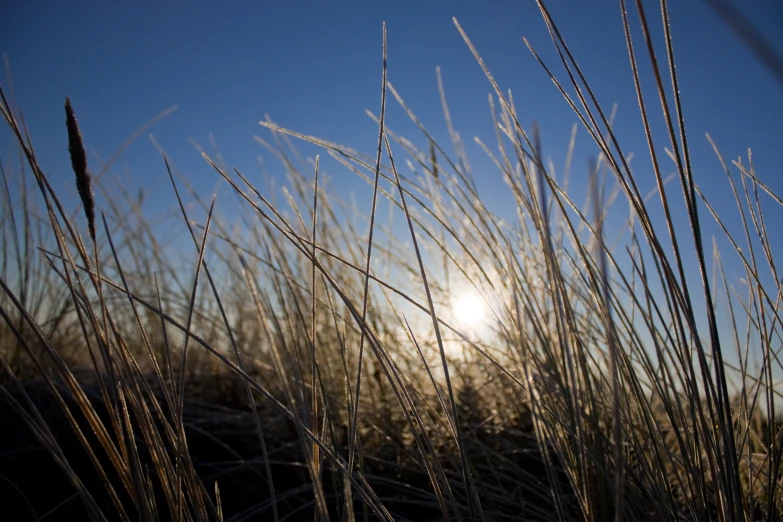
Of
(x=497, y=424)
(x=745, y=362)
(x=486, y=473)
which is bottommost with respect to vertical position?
(x=486, y=473)

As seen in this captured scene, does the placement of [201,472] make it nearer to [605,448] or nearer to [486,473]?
[486,473]

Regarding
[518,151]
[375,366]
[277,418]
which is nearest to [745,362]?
[518,151]

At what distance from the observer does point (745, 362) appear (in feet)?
2.74

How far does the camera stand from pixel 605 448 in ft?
2.63

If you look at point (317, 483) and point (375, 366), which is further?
point (375, 366)

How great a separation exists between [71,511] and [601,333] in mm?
1072

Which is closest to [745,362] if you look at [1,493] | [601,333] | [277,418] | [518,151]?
[601,333]

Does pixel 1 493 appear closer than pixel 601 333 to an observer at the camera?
No

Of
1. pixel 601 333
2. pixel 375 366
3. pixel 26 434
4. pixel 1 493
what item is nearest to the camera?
pixel 601 333

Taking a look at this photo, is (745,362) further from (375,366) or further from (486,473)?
(375,366)

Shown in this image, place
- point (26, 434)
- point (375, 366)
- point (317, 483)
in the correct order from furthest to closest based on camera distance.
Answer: point (375, 366)
point (26, 434)
point (317, 483)

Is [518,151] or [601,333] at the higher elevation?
[518,151]

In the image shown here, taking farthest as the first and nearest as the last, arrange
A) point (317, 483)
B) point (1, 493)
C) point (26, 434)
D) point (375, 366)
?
point (375, 366) < point (26, 434) < point (1, 493) < point (317, 483)

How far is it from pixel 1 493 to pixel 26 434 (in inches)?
6.3
